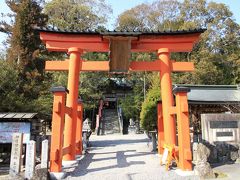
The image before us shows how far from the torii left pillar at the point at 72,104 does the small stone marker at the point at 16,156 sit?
2291mm

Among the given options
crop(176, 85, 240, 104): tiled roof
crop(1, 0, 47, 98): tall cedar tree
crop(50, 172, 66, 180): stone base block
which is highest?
crop(1, 0, 47, 98): tall cedar tree

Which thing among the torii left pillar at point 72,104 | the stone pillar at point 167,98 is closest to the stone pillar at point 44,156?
the torii left pillar at point 72,104

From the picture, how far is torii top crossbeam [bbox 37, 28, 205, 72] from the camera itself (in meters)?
A: 12.3

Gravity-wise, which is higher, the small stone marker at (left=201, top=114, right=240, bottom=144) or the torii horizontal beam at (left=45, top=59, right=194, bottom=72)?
the torii horizontal beam at (left=45, top=59, right=194, bottom=72)

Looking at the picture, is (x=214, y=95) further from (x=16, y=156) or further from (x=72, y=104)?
(x=16, y=156)

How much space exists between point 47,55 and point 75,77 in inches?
323

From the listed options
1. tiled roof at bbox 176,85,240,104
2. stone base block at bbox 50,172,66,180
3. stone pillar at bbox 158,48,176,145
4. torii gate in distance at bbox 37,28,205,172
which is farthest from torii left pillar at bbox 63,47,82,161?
tiled roof at bbox 176,85,240,104

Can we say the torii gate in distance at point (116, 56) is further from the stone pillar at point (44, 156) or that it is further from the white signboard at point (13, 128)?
the stone pillar at point (44, 156)

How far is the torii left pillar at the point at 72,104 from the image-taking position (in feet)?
38.6

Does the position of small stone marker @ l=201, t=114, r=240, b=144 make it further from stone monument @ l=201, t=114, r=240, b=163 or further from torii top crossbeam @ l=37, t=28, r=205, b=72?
torii top crossbeam @ l=37, t=28, r=205, b=72

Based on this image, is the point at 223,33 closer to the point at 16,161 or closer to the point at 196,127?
the point at 196,127

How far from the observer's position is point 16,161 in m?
9.59

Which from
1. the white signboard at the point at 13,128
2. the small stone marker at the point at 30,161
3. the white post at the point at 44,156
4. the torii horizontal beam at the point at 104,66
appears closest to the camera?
the white post at the point at 44,156

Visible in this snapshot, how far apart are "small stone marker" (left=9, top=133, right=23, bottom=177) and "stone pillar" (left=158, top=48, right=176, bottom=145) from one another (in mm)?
5269
